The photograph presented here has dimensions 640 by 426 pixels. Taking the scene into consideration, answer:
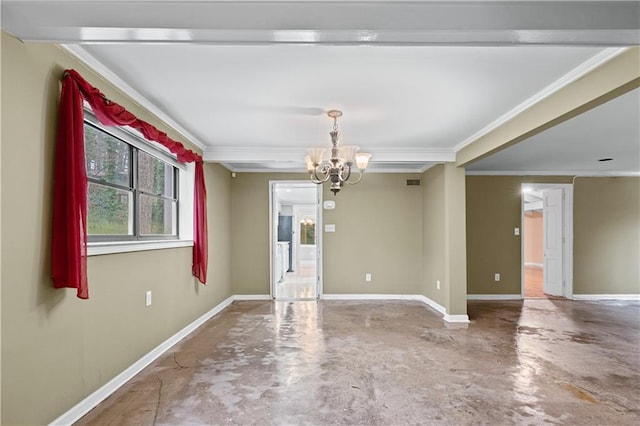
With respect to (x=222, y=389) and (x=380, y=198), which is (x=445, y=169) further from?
(x=222, y=389)

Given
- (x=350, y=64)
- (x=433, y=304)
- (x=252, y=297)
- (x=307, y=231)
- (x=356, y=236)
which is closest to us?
(x=350, y=64)

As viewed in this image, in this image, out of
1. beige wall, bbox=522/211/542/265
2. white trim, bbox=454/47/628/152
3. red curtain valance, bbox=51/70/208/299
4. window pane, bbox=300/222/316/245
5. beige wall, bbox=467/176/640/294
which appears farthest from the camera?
window pane, bbox=300/222/316/245

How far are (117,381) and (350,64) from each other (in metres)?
2.90

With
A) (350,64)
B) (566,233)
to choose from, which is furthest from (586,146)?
(350,64)

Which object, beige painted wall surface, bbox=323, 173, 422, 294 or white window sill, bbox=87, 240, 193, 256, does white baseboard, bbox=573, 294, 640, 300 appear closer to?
beige painted wall surface, bbox=323, 173, 422, 294

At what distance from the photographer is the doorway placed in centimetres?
604

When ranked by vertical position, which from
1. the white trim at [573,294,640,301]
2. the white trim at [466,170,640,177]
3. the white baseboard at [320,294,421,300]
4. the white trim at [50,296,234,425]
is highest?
the white trim at [466,170,640,177]

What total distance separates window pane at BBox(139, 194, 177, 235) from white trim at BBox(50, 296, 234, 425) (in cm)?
112

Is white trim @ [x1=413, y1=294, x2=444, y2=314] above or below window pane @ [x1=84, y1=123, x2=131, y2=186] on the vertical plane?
below

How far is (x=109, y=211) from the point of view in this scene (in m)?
2.69

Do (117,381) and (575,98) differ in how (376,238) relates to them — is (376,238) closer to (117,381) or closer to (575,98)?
(575,98)

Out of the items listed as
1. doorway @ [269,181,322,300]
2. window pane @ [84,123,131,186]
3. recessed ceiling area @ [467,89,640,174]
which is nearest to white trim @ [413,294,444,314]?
doorway @ [269,181,322,300]

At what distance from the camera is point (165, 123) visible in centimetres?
343

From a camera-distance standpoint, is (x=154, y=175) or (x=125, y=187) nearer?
(x=125, y=187)
